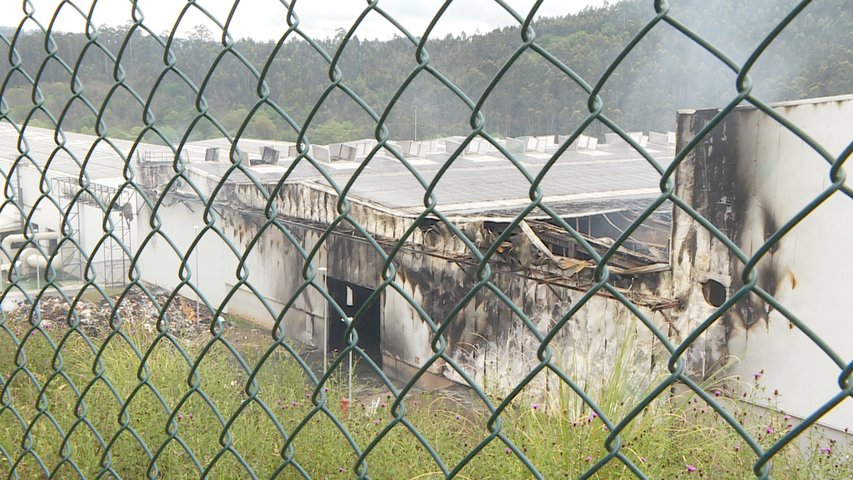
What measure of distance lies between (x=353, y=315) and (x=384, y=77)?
10564 millimetres

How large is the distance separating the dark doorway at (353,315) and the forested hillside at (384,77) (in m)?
10.1

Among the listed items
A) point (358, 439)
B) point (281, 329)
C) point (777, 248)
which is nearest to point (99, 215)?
point (777, 248)

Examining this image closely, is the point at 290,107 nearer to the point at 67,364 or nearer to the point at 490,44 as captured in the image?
the point at 490,44

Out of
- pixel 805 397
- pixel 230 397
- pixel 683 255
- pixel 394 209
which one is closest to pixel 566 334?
pixel 683 255

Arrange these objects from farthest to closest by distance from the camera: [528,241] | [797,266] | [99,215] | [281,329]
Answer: [99,215] → [528,241] → [797,266] → [281,329]

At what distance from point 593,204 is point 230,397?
14.1 ft

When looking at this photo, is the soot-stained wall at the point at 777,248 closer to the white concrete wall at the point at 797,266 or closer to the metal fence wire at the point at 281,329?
the white concrete wall at the point at 797,266

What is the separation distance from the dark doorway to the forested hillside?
10073 mm

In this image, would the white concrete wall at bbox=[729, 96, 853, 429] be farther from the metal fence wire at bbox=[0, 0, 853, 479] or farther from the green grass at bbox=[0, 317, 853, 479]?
the green grass at bbox=[0, 317, 853, 479]

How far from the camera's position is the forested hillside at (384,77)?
1.41m

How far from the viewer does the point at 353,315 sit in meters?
12.0

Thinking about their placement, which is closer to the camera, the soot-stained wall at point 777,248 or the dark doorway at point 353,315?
the soot-stained wall at point 777,248

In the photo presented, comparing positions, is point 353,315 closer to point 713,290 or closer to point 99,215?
point 99,215

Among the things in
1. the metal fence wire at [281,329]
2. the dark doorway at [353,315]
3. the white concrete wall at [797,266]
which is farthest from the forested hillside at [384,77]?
the dark doorway at [353,315]
